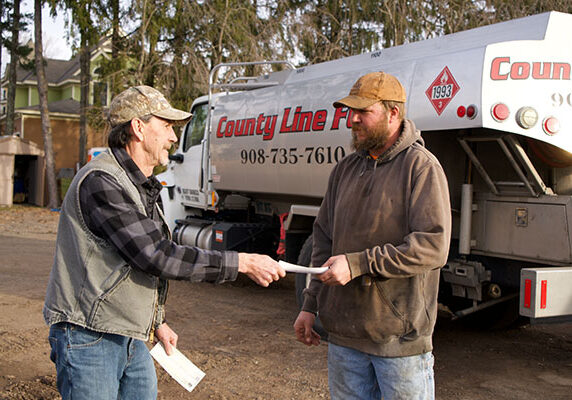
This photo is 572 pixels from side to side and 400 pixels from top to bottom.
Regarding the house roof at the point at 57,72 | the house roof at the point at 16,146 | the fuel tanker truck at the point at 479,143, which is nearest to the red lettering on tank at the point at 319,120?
the fuel tanker truck at the point at 479,143

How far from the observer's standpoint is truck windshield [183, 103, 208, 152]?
952 cm

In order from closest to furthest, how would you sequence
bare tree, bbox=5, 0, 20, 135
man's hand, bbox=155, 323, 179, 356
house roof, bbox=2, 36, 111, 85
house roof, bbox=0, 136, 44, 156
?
man's hand, bbox=155, 323, 179, 356, house roof, bbox=0, 136, 44, 156, bare tree, bbox=5, 0, 20, 135, house roof, bbox=2, 36, 111, 85

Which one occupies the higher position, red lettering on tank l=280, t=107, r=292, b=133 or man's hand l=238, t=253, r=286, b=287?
red lettering on tank l=280, t=107, r=292, b=133

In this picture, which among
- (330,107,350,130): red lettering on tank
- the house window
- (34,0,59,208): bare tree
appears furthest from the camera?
(34,0,59,208): bare tree

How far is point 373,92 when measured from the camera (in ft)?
8.72

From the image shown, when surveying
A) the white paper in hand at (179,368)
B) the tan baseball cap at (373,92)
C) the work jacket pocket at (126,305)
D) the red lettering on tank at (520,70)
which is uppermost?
the red lettering on tank at (520,70)

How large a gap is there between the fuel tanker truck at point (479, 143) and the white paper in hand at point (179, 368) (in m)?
2.66

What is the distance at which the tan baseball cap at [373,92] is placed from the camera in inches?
105

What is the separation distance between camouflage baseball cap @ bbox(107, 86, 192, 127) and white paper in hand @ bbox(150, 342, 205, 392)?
1125 mm

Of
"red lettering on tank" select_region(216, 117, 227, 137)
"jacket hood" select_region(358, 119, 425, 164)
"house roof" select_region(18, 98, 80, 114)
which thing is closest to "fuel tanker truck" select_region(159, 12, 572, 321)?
"red lettering on tank" select_region(216, 117, 227, 137)

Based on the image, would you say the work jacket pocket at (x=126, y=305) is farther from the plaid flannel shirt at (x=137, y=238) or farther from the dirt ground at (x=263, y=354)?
the dirt ground at (x=263, y=354)

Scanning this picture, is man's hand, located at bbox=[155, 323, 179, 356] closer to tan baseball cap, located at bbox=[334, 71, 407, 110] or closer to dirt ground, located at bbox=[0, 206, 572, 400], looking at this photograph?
tan baseball cap, located at bbox=[334, 71, 407, 110]

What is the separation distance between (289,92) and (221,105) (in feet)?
5.90

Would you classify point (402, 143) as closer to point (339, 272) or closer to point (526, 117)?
point (339, 272)
